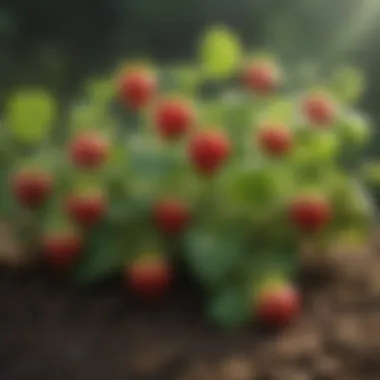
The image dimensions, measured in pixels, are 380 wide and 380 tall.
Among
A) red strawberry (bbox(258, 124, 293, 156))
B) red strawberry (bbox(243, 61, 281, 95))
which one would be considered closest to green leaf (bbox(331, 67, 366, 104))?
red strawberry (bbox(243, 61, 281, 95))

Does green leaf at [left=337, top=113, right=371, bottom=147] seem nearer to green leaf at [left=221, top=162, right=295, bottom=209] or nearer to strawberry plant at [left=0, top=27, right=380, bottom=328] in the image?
strawberry plant at [left=0, top=27, right=380, bottom=328]

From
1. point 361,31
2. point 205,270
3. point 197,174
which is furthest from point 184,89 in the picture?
point 361,31

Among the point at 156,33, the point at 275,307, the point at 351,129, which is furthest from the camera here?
the point at 156,33

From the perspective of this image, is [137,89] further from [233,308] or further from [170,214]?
[233,308]

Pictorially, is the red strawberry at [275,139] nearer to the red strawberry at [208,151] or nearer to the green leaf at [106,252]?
the red strawberry at [208,151]

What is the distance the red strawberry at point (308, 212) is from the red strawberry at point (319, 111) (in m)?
0.11

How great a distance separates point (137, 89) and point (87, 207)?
17 centimetres

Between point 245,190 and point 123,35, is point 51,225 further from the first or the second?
point 123,35

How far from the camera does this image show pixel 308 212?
1.24 meters

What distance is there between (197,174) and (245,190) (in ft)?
0.20

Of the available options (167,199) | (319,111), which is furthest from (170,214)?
(319,111)

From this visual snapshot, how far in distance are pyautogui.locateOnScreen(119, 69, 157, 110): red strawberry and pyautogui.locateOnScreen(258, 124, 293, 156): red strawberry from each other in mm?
167

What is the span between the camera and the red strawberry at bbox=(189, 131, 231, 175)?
1.23 metres

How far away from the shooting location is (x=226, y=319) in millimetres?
1229
